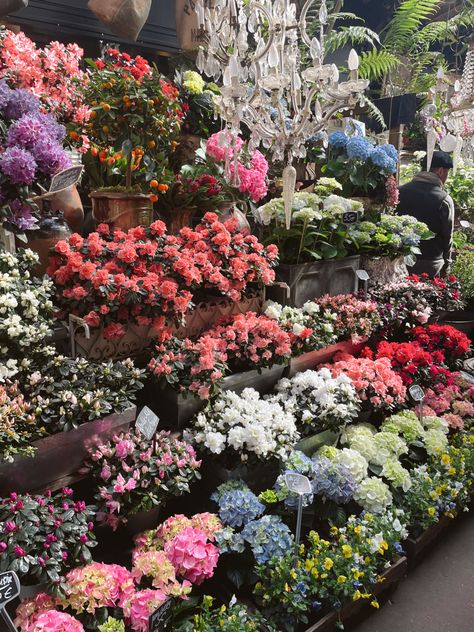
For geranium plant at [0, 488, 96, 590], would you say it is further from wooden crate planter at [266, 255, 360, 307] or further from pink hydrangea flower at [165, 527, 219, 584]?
wooden crate planter at [266, 255, 360, 307]

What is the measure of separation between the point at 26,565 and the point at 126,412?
58cm

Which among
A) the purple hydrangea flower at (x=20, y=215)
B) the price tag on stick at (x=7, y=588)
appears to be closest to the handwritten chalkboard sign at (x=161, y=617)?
the price tag on stick at (x=7, y=588)

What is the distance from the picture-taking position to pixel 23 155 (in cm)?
161

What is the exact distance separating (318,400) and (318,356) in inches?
19.4

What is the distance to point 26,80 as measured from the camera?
196 cm

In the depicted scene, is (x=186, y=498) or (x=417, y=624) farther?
(x=186, y=498)

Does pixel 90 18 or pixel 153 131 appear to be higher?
pixel 90 18

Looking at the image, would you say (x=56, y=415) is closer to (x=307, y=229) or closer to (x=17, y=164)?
(x=17, y=164)

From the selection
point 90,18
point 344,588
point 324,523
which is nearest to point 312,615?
point 344,588

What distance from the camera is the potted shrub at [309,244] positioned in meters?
2.90

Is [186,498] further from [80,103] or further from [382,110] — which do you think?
[382,110]

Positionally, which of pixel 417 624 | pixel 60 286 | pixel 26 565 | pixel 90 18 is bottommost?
pixel 417 624

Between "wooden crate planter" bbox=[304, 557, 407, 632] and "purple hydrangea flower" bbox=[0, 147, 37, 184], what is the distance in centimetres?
176

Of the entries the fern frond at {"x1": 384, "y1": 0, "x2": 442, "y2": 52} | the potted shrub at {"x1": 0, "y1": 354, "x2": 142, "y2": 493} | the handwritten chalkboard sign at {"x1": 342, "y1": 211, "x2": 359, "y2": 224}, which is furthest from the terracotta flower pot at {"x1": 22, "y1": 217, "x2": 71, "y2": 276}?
the fern frond at {"x1": 384, "y1": 0, "x2": 442, "y2": 52}
